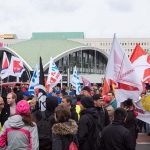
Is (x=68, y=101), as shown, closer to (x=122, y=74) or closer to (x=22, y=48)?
(x=122, y=74)

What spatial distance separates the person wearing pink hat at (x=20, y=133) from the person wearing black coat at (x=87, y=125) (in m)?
1.50

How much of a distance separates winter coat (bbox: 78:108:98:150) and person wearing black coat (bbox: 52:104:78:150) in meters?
1.08

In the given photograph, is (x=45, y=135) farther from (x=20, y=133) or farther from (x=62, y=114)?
(x=20, y=133)

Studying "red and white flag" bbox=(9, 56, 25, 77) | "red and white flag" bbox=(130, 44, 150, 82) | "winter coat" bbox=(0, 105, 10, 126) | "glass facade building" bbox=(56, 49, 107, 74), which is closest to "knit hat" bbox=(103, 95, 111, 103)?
"red and white flag" bbox=(130, 44, 150, 82)

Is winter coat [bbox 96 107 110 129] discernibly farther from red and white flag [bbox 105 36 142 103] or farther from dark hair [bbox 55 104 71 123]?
dark hair [bbox 55 104 71 123]

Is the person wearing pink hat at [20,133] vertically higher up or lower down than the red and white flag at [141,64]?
lower down

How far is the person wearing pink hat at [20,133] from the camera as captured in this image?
5715 mm

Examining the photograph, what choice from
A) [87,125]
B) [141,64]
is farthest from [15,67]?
[87,125]

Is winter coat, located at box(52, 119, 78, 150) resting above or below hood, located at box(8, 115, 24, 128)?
below

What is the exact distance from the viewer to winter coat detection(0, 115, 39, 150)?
5711 mm

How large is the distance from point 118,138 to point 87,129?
3.47ft

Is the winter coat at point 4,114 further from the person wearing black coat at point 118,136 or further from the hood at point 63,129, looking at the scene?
the person wearing black coat at point 118,136

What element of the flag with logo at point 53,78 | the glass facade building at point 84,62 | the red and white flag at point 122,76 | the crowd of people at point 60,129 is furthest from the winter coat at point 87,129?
the glass facade building at point 84,62

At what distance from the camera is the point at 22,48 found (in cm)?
6625
